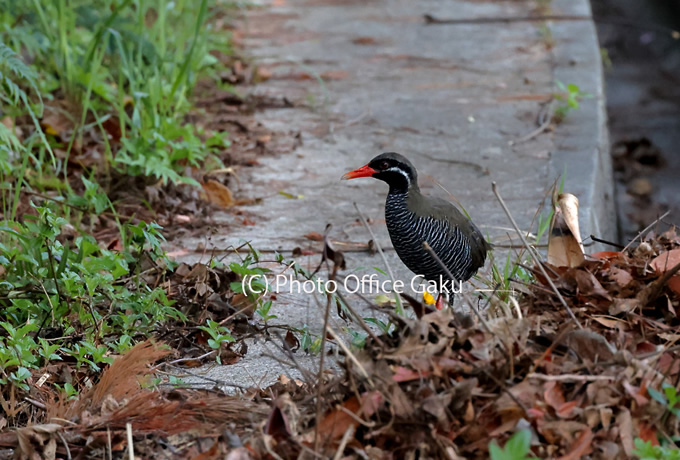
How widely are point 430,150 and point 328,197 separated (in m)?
0.90

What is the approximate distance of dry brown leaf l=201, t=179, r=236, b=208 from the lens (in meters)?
4.76

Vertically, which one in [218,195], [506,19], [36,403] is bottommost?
[218,195]

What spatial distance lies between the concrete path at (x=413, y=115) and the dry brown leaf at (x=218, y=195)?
0.13 meters

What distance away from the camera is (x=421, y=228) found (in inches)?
135

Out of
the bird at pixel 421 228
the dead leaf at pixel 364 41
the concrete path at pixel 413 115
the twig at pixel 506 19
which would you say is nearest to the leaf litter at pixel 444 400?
the concrete path at pixel 413 115

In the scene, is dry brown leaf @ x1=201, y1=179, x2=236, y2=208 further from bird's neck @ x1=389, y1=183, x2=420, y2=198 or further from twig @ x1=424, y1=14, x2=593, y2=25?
twig @ x1=424, y1=14, x2=593, y2=25

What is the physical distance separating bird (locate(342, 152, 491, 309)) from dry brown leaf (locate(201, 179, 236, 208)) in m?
1.32

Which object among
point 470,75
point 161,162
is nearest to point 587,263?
point 161,162

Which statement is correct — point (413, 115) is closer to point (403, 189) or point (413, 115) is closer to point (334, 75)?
point (334, 75)

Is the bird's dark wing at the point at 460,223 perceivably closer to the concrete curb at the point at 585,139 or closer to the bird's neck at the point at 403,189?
the bird's neck at the point at 403,189

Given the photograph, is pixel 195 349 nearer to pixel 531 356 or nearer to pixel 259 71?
pixel 531 356

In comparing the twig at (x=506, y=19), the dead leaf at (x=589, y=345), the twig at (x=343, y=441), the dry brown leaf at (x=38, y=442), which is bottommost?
the twig at (x=506, y=19)

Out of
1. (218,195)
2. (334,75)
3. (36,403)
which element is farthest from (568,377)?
(334,75)

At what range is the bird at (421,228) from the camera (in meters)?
3.40
